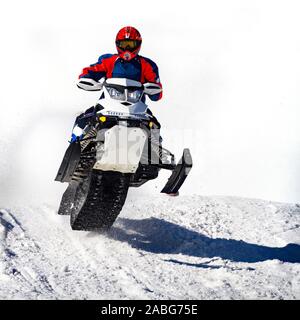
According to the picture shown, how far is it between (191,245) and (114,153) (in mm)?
2249

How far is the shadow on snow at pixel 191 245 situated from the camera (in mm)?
7516

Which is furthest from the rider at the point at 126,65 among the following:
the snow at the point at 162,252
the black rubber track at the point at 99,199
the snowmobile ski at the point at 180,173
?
the snow at the point at 162,252

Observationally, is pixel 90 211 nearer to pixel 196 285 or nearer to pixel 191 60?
pixel 196 285

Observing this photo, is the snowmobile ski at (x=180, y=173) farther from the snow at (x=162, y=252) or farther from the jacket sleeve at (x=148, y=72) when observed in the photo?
the jacket sleeve at (x=148, y=72)

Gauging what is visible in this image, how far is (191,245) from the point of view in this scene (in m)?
7.91

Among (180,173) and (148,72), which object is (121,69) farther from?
(180,173)

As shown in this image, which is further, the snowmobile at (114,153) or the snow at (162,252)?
the snowmobile at (114,153)

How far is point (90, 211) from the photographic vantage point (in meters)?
7.31

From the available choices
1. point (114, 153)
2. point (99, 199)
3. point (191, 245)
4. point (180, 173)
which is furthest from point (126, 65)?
point (191, 245)

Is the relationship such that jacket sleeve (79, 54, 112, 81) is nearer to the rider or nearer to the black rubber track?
the rider

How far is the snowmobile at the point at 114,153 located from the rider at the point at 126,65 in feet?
0.82

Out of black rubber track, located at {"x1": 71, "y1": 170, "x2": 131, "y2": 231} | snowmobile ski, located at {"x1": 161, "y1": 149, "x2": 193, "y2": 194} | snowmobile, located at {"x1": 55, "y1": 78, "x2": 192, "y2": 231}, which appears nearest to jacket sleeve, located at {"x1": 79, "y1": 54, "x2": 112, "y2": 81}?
snowmobile, located at {"x1": 55, "y1": 78, "x2": 192, "y2": 231}

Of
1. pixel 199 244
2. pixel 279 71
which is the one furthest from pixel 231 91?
pixel 199 244

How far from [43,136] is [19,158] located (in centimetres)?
180
